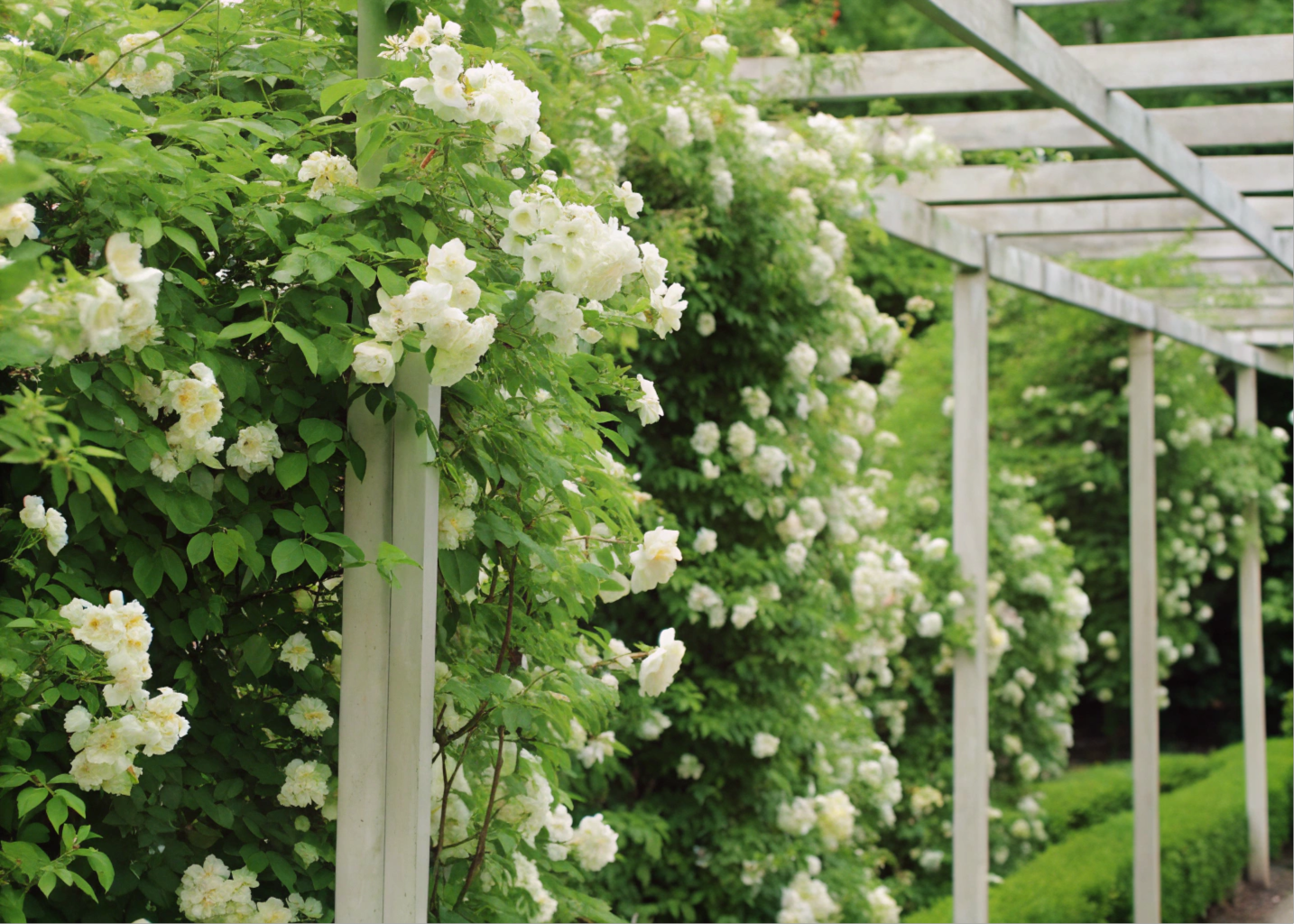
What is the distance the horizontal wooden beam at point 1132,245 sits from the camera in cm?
565

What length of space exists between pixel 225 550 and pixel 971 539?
3580 mm

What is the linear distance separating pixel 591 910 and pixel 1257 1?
1065 cm

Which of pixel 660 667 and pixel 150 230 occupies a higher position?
pixel 150 230

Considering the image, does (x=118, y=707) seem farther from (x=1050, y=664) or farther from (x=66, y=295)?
(x=1050, y=664)

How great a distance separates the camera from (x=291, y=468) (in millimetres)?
1439

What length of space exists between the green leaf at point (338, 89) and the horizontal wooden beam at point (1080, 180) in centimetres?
306

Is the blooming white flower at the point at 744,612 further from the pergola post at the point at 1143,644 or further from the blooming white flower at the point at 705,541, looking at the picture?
the pergola post at the point at 1143,644

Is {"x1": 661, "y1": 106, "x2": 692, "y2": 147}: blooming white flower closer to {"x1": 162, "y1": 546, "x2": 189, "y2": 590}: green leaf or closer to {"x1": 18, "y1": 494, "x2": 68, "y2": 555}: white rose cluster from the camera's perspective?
{"x1": 162, "y1": 546, "x2": 189, "y2": 590}: green leaf

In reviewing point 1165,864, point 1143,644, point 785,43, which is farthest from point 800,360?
point 1165,864

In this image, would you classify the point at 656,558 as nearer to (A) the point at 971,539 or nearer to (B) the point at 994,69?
(B) the point at 994,69

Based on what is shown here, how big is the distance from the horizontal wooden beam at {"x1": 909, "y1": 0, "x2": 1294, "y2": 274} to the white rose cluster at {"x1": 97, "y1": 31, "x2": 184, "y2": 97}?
50.9 inches

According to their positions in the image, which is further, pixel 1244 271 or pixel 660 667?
pixel 1244 271

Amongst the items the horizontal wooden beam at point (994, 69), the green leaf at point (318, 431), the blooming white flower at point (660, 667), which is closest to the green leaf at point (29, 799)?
the green leaf at point (318, 431)

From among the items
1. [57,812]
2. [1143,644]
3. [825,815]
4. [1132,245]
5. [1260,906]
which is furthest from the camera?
[1260,906]
